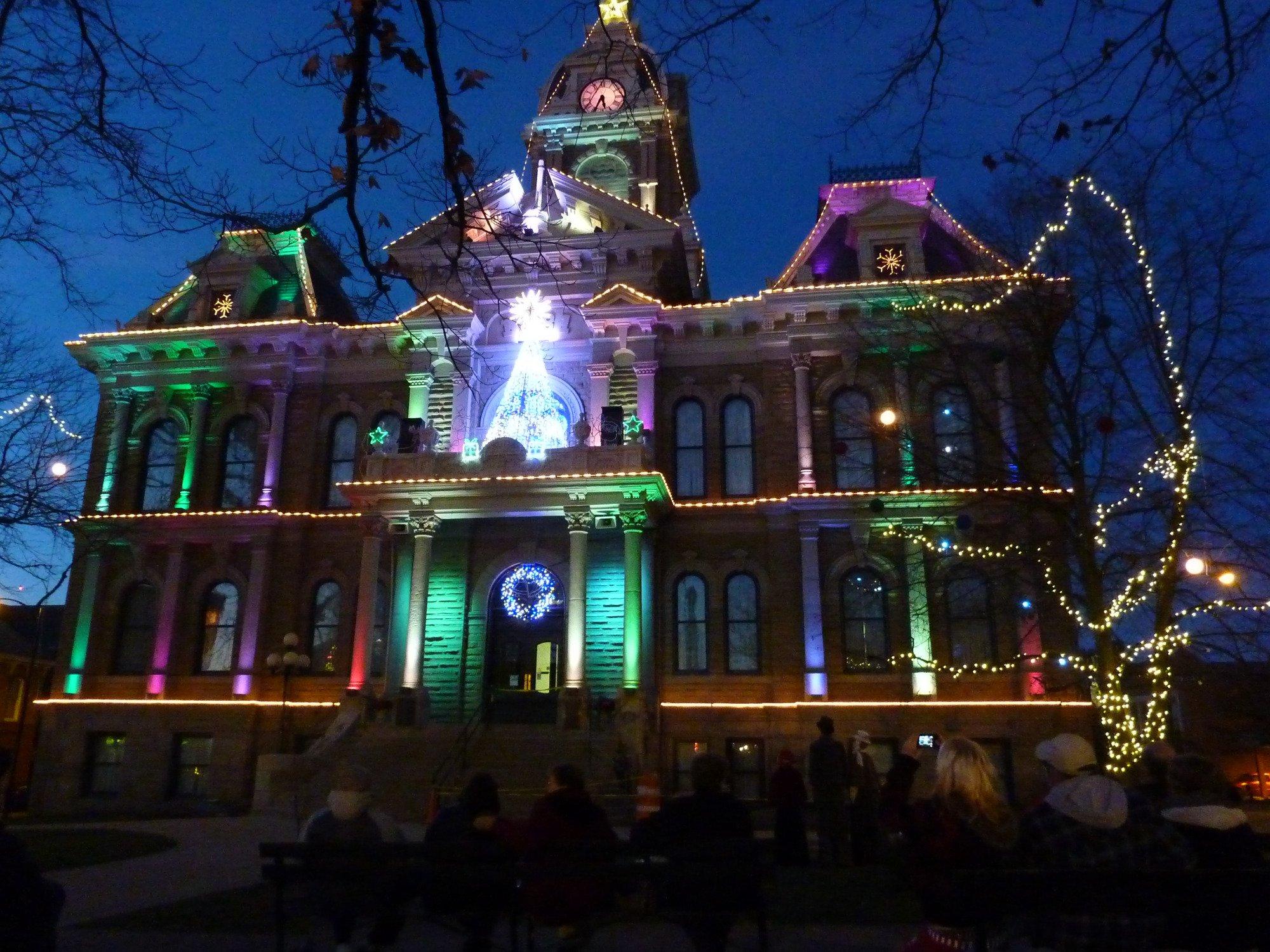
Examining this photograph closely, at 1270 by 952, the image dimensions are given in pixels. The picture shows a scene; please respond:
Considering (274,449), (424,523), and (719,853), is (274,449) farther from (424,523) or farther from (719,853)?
(719,853)

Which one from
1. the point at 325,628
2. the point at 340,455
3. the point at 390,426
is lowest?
the point at 325,628

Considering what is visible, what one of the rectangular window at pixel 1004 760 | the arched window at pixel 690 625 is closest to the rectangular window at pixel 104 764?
the arched window at pixel 690 625

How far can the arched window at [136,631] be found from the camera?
27484mm

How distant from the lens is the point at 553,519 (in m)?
25.4

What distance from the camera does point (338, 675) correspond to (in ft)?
85.9

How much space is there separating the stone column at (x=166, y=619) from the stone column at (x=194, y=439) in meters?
1.52

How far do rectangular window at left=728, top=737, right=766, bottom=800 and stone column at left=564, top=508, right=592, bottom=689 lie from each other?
4334mm

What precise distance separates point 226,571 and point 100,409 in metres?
6.74

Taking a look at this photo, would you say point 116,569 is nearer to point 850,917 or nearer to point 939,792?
point 850,917

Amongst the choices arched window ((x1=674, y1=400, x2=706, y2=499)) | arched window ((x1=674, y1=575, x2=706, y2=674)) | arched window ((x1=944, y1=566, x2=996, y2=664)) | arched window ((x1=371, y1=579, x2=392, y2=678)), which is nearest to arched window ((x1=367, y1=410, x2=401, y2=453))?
arched window ((x1=371, y1=579, x2=392, y2=678))

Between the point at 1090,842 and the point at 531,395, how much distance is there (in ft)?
74.2

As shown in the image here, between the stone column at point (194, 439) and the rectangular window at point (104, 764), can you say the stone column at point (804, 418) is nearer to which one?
the stone column at point (194, 439)

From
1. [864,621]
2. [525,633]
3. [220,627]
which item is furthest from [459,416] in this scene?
[864,621]

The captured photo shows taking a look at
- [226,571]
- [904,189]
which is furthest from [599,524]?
[904,189]
